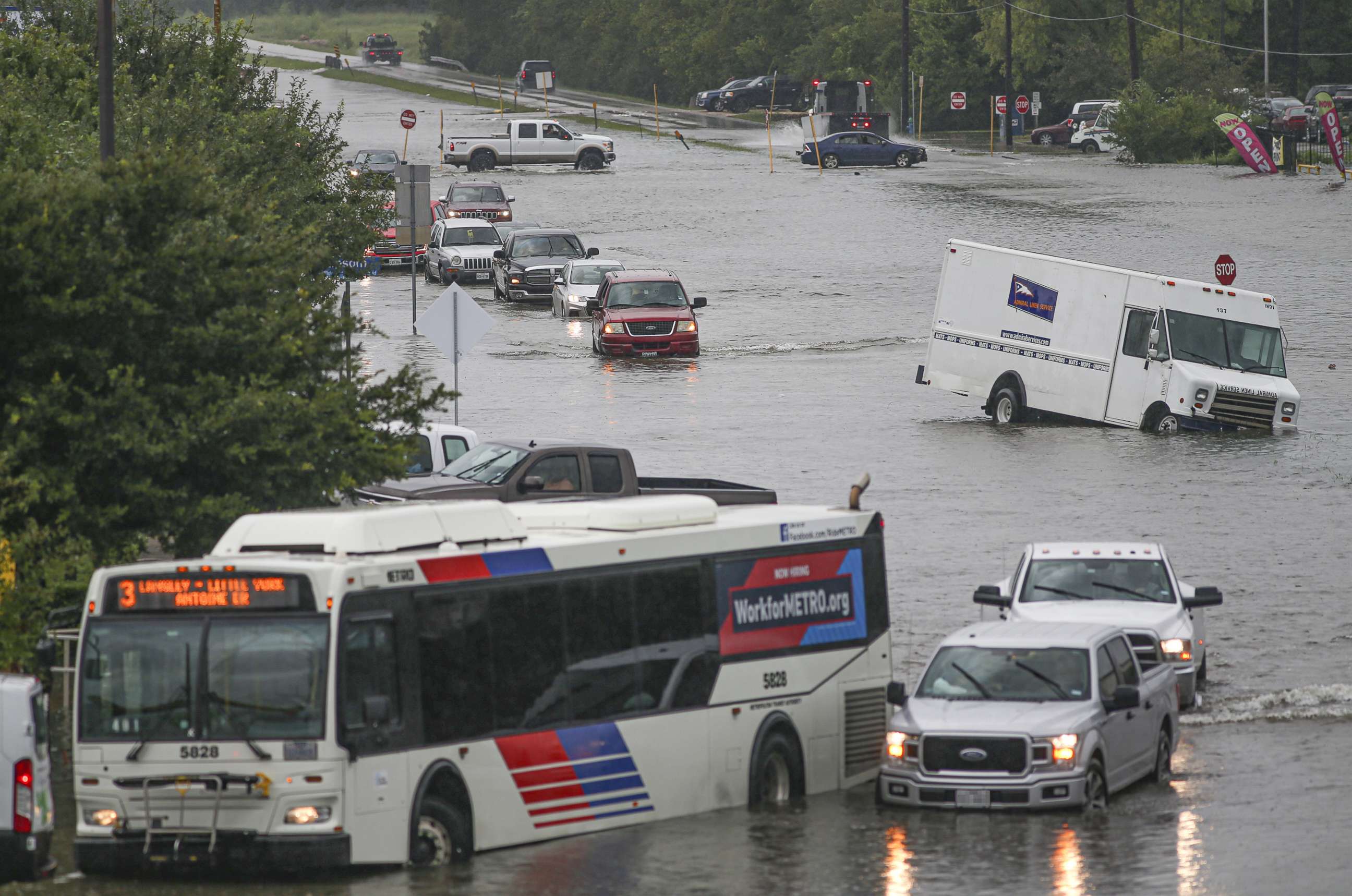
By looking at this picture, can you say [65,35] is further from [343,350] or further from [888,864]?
[888,864]

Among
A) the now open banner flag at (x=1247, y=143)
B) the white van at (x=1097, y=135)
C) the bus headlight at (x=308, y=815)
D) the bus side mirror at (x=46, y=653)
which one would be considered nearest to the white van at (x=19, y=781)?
the bus side mirror at (x=46, y=653)

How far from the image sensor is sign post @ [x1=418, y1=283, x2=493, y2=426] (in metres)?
25.4

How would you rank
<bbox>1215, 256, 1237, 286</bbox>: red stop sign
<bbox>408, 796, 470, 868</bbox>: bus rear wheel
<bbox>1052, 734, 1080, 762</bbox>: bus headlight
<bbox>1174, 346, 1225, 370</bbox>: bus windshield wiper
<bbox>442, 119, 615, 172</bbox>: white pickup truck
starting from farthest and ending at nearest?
1. <bbox>442, 119, 615, 172</bbox>: white pickup truck
2. <bbox>1215, 256, 1237, 286</bbox>: red stop sign
3. <bbox>1174, 346, 1225, 370</bbox>: bus windshield wiper
4. <bbox>1052, 734, 1080, 762</bbox>: bus headlight
5. <bbox>408, 796, 470, 868</bbox>: bus rear wheel

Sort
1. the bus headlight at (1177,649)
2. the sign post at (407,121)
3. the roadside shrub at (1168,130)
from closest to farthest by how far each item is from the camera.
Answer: the bus headlight at (1177,649)
the sign post at (407,121)
the roadside shrub at (1168,130)

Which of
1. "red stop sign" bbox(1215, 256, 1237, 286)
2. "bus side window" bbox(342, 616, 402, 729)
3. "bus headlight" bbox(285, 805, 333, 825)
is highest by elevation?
"red stop sign" bbox(1215, 256, 1237, 286)

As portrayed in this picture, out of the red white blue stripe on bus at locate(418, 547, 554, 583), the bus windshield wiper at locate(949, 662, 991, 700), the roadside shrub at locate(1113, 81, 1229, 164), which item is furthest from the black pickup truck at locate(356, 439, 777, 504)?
the roadside shrub at locate(1113, 81, 1229, 164)

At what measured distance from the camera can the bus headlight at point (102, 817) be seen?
11.1 meters

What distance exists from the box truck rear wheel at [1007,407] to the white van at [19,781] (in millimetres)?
24749

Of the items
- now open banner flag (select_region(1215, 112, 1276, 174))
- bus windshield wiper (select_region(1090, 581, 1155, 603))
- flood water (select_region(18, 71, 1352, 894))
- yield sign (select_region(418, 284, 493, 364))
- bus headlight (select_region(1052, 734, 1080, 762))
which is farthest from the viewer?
now open banner flag (select_region(1215, 112, 1276, 174))

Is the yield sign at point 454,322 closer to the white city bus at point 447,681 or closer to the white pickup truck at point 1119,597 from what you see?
the white pickup truck at point 1119,597

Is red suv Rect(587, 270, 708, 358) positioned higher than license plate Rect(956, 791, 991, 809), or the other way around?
red suv Rect(587, 270, 708, 358)

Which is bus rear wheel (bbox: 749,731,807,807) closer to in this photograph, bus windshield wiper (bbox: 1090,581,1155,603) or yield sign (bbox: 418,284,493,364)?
bus windshield wiper (bbox: 1090,581,1155,603)

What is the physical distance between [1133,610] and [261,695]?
29.4ft

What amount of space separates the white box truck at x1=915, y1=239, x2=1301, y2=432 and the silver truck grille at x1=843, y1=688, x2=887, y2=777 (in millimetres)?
18145
